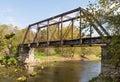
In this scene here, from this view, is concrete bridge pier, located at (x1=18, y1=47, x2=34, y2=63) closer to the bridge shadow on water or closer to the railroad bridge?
the railroad bridge

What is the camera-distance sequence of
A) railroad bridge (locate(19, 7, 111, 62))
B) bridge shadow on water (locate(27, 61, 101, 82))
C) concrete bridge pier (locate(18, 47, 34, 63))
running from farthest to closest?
concrete bridge pier (locate(18, 47, 34, 63))
bridge shadow on water (locate(27, 61, 101, 82))
railroad bridge (locate(19, 7, 111, 62))

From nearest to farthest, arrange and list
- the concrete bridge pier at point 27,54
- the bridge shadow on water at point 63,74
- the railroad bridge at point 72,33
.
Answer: the railroad bridge at point 72,33 → the bridge shadow on water at point 63,74 → the concrete bridge pier at point 27,54

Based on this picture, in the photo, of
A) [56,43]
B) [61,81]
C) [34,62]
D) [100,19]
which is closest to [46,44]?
[56,43]

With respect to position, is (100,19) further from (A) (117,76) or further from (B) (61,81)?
(B) (61,81)

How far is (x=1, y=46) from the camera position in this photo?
6.05 meters

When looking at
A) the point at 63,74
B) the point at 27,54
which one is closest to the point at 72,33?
the point at 63,74

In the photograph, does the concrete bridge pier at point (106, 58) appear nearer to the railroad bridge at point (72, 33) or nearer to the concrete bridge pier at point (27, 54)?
the railroad bridge at point (72, 33)

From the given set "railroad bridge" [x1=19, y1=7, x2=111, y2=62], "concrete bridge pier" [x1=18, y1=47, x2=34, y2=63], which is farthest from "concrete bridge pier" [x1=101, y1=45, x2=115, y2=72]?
"concrete bridge pier" [x1=18, y1=47, x2=34, y2=63]

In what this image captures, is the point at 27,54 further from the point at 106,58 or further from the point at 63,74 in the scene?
the point at 106,58

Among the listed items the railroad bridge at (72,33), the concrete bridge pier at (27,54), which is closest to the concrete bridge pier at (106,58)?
the railroad bridge at (72,33)

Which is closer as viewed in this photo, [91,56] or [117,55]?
[117,55]

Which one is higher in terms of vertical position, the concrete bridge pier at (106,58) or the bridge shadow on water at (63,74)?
the concrete bridge pier at (106,58)

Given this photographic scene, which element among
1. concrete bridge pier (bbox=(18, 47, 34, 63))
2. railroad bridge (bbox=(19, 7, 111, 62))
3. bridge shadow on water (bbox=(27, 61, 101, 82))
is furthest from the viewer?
concrete bridge pier (bbox=(18, 47, 34, 63))

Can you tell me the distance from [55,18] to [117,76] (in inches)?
1304
